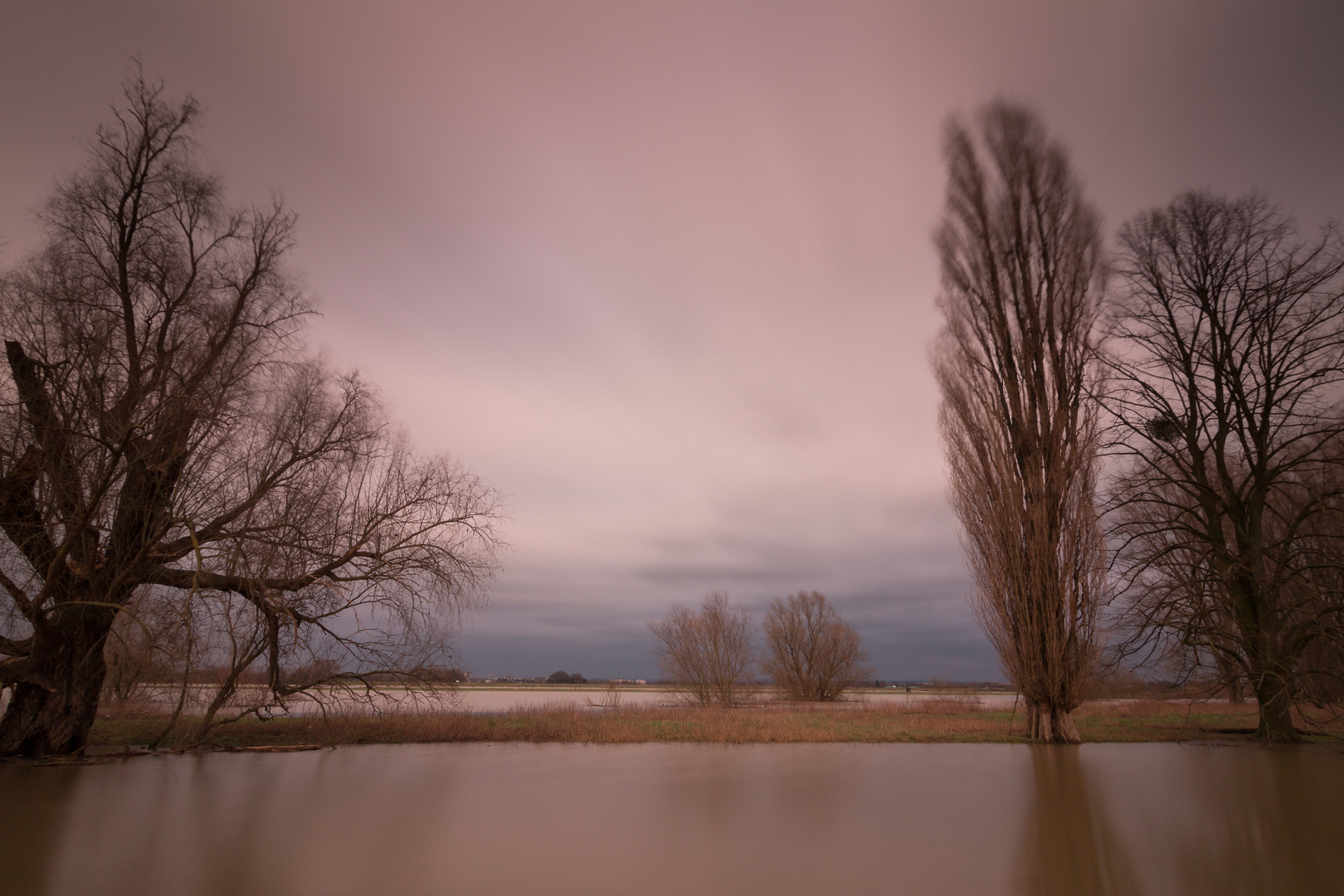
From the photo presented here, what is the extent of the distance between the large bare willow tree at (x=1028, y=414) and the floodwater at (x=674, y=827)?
3256 mm

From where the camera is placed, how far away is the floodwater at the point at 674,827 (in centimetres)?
537

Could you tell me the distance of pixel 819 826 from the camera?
7.32 m

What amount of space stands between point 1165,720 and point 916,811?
62.0ft

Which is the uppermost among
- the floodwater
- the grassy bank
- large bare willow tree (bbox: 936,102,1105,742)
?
large bare willow tree (bbox: 936,102,1105,742)

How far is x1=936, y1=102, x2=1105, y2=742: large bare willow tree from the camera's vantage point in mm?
15117

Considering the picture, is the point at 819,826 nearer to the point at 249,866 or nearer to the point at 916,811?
the point at 916,811

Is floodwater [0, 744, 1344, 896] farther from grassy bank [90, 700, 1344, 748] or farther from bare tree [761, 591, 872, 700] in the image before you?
bare tree [761, 591, 872, 700]

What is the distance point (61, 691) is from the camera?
11.4 meters

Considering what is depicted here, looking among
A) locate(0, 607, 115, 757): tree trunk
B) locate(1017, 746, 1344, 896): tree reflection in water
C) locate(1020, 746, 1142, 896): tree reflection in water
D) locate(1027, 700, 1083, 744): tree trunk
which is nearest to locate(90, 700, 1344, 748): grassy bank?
locate(1027, 700, 1083, 744): tree trunk

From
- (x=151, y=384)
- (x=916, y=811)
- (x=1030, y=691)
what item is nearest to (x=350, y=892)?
(x=916, y=811)

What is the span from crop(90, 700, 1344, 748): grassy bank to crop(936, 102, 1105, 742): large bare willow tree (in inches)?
106

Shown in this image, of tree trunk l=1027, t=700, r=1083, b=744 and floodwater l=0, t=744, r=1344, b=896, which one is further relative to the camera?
tree trunk l=1027, t=700, r=1083, b=744

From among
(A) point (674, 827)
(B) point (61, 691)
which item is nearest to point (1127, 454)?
(A) point (674, 827)

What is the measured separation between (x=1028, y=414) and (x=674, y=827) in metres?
13.2
